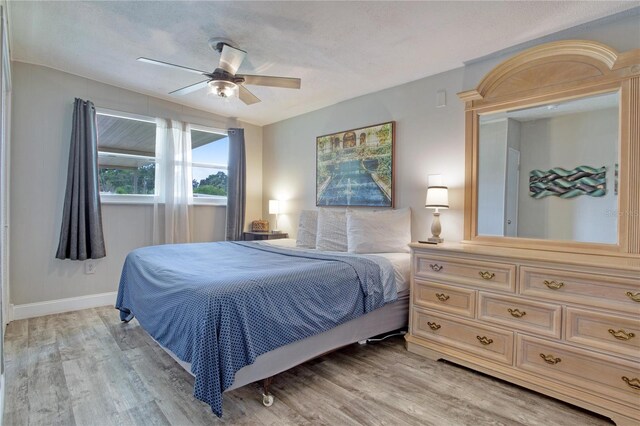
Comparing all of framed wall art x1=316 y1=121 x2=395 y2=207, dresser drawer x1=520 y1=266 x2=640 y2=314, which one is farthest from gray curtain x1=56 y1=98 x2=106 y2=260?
dresser drawer x1=520 y1=266 x2=640 y2=314

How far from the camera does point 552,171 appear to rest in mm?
2416

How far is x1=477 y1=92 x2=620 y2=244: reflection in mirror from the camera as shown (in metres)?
2.22

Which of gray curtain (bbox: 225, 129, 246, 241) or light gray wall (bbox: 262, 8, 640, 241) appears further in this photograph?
gray curtain (bbox: 225, 129, 246, 241)

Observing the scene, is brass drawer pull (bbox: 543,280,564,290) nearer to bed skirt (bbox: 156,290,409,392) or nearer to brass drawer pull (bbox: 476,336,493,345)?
brass drawer pull (bbox: 476,336,493,345)

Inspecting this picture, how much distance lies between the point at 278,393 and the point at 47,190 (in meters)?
3.27

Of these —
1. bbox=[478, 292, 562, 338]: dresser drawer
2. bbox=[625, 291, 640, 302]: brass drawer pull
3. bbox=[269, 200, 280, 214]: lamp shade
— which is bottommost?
bbox=[478, 292, 562, 338]: dresser drawer

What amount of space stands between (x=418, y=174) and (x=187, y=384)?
8.80 ft

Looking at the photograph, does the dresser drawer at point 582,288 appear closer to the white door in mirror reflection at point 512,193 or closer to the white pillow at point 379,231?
the white door in mirror reflection at point 512,193

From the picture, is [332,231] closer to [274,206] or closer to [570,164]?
[274,206]

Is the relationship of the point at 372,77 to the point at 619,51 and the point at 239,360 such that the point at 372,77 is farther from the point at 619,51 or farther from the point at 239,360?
the point at 239,360

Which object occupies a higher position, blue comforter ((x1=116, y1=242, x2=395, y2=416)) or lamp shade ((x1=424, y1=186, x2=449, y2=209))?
lamp shade ((x1=424, y1=186, x2=449, y2=209))

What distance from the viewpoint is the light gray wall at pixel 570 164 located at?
2.20 m

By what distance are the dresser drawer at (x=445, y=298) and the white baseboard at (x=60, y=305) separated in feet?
11.4

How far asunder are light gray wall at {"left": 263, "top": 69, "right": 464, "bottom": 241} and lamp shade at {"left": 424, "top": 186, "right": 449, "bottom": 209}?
187mm
